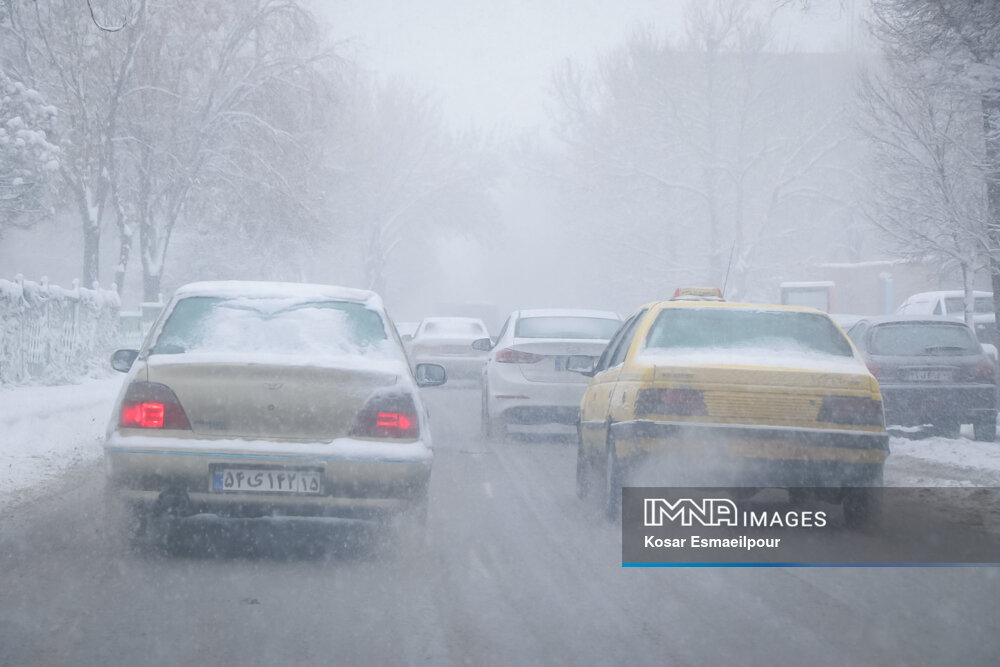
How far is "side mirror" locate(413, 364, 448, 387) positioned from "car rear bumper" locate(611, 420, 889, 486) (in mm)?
1990

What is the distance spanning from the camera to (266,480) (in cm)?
637

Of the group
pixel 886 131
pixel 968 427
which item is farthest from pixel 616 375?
pixel 886 131

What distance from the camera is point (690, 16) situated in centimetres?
4225

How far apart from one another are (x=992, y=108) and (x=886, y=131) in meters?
3.55

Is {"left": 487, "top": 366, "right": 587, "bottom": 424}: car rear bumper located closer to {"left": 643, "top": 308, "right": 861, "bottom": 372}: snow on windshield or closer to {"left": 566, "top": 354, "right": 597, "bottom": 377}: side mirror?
{"left": 566, "top": 354, "right": 597, "bottom": 377}: side mirror

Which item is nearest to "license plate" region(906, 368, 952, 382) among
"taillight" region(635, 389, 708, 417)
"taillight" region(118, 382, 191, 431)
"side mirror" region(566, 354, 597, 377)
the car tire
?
the car tire

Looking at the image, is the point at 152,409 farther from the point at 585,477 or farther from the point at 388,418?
the point at 585,477

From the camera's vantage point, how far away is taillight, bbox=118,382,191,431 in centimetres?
641

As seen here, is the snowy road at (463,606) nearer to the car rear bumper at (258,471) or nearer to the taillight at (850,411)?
the car rear bumper at (258,471)

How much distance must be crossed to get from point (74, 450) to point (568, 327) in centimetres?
660

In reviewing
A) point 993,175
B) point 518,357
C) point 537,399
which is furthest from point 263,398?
point 993,175

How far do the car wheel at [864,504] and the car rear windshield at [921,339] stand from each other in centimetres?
684

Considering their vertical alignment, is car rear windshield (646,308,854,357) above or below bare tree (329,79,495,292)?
below

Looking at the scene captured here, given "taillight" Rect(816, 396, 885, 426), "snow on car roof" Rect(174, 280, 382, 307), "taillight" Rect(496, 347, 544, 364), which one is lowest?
"taillight" Rect(496, 347, 544, 364)
